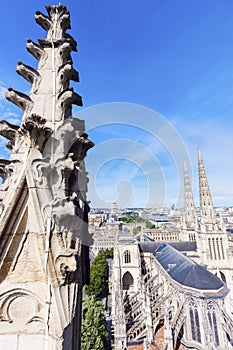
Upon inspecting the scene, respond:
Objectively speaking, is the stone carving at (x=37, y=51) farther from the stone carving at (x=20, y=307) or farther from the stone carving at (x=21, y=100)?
the stone carving at (x=20, y=307)

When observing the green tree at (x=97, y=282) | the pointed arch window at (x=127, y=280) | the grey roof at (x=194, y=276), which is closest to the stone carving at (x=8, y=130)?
the grey roof at (x=194, y=276)

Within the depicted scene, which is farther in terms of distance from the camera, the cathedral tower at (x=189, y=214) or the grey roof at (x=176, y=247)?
the cathedral tower at (x=189, y=214)

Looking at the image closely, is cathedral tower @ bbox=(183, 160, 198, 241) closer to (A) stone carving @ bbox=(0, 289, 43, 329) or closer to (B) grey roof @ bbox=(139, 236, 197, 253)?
(B) grey roof @ bbox=(139, 236, 197, 253)

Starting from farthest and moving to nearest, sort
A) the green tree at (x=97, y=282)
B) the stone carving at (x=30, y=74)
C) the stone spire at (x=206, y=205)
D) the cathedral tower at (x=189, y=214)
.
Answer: the cathedral tower at (x=189, y=214), the stone spire at (x=206, y=205), the green tree at (x=97, y=282), the stone carving at (x=30, y=74)

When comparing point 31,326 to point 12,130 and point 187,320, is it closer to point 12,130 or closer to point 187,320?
point 12,130

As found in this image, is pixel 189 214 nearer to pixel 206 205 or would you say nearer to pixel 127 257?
pixel 206 205

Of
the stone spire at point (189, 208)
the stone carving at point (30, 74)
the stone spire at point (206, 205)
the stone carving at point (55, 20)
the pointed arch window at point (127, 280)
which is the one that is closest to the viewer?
the stone carving at point (30, 74)

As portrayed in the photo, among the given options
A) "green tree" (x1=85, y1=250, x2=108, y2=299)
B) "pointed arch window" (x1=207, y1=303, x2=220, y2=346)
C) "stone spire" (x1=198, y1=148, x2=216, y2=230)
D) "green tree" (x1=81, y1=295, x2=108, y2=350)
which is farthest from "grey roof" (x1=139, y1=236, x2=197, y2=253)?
"green tree" (x1=81, y1=295, x2=108, y2=350)

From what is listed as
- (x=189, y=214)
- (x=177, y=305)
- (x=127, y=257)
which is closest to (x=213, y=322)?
(x=177, y=305)

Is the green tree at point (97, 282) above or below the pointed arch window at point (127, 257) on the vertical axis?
below

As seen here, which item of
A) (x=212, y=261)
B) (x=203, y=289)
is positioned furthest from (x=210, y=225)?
(x=203, y=289)

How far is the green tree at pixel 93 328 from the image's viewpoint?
1800 cm

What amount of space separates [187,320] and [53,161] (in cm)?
2548

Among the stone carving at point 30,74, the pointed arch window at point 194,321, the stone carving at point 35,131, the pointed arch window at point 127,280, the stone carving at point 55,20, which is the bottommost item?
the pointed arch window at point 194,321
